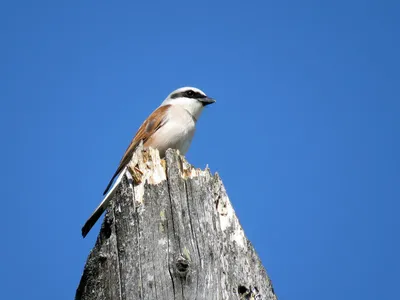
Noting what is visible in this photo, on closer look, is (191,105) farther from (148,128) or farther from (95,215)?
(95,215)

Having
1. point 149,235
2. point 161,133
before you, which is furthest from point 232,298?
point 161,133

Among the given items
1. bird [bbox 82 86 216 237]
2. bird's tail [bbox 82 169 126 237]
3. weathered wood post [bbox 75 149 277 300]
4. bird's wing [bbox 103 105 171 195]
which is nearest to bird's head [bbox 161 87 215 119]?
bird [bbox 82 86 216 237]

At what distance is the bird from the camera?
23.2 feet

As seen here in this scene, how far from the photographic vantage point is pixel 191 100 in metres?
8.01

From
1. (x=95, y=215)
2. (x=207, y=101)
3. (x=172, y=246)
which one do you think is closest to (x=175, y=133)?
(x=207, y=101)

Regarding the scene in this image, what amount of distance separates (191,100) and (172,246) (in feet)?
15.0

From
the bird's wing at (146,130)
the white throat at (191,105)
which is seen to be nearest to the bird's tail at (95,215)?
the bird's wing at (146,130)

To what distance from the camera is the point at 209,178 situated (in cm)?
411

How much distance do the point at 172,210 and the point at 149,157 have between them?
0.74m

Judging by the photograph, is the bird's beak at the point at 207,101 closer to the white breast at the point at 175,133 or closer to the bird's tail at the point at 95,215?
the white breast at the point at 175,133

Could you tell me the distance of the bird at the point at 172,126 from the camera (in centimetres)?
707

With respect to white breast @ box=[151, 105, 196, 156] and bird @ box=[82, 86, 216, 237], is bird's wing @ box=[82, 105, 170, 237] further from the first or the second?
white breast @ box=[151, 105, 196, 156]

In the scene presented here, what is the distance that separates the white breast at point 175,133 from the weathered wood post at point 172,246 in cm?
286

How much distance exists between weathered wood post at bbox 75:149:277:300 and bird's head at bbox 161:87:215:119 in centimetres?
375
